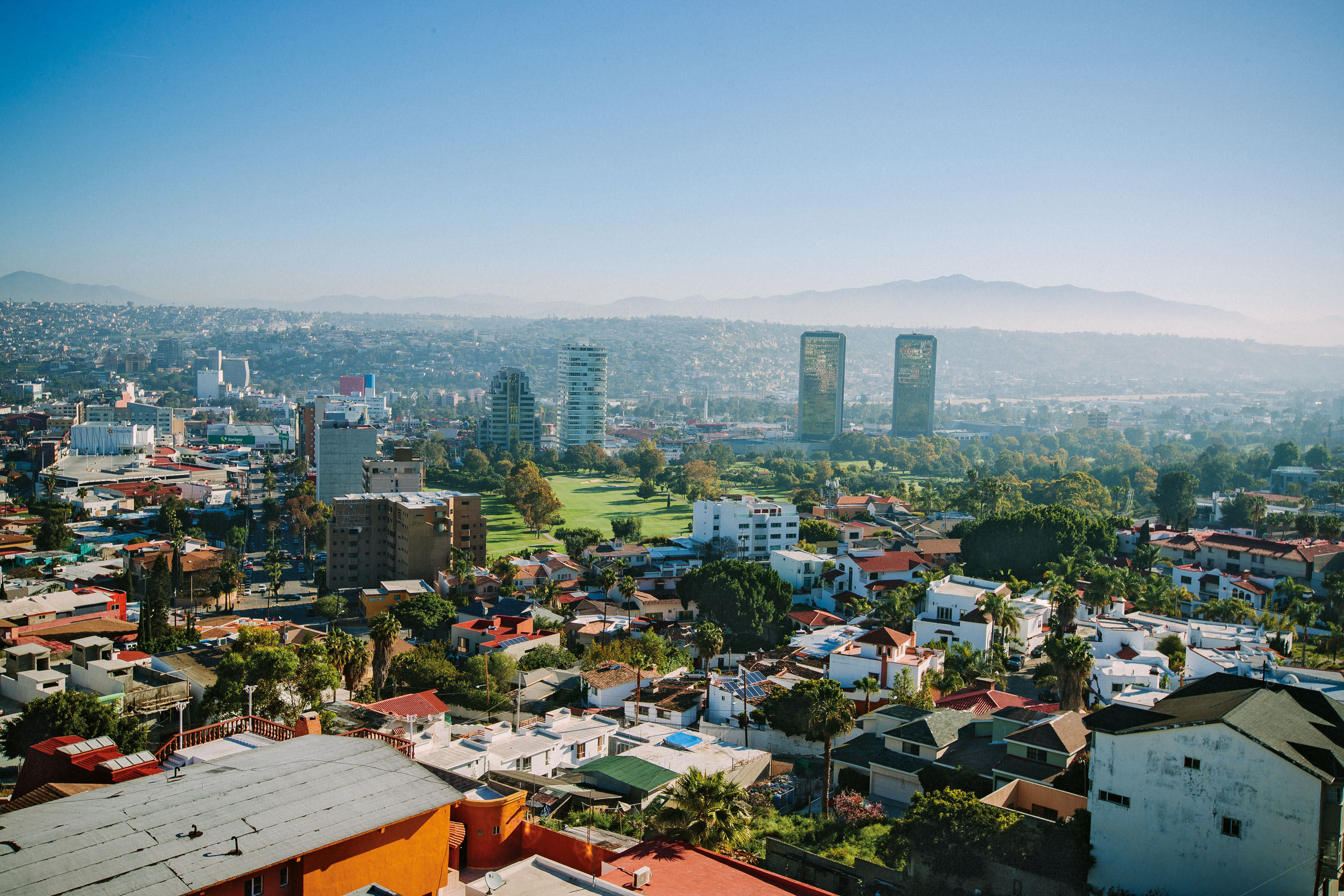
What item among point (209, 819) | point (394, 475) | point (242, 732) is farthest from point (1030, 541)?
point (209, 819)

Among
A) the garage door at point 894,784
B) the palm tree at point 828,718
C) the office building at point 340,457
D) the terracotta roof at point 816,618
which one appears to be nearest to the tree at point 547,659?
the terracotta roof at point 816,618

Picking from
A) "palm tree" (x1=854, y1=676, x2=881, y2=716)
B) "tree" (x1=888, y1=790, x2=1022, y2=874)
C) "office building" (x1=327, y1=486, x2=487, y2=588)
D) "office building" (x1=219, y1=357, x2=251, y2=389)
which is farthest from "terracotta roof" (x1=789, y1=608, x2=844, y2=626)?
"office building" (x1=219, y1=357, x2=251, y2=389)

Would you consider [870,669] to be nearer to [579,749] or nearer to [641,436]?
[579,749]

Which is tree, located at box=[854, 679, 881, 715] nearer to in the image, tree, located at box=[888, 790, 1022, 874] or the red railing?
tree, located at box=[888, 790, 1022, 874]

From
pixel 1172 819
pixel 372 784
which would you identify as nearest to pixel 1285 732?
pixel 1172 819

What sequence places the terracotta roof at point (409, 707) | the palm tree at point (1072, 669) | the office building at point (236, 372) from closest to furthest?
the terracotta roof at point (409, 707) < the palm tree at point (1072, 669) < the office building at point (236, 372)

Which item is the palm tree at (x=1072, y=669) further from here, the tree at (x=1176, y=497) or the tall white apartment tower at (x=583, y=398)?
the tall white apartment tower at (x=583, y=398)
